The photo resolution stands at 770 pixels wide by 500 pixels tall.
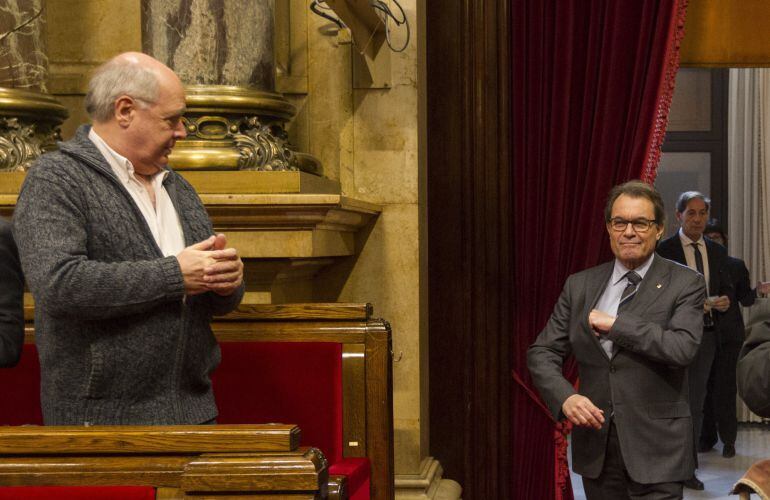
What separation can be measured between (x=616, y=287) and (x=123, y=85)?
1.89m

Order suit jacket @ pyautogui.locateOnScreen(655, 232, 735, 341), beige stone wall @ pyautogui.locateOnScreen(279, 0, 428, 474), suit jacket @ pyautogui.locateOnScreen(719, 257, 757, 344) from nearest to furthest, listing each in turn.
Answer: beige stone wall @ pyautogui.locateOnScreen(279, 0, 428, 474)
suit jacket @ pyautogui.locateOnScreen(655, 232, 735, 341)
suit jacket @ pyautogui.locateOnScreen(719, 257, 757, 344)

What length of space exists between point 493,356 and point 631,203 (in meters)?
1.33

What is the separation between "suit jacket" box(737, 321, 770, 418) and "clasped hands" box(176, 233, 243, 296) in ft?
3.69

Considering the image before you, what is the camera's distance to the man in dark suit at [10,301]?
2461 mm

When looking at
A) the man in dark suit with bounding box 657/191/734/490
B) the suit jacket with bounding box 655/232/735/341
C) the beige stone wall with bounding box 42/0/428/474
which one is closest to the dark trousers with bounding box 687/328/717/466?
the man in dark suit with bounding box 657/191/734/490

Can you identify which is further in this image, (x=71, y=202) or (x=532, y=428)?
(x=532, y=428)

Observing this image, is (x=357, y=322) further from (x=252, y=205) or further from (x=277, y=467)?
(x=277, y=467)

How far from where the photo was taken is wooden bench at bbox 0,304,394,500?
3.15 meters

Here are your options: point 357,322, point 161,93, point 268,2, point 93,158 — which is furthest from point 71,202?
point 268,2

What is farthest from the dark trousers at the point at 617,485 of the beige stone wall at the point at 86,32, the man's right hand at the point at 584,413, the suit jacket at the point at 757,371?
the beige stone wall at the point at 86,32

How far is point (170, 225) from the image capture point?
2.54 meters

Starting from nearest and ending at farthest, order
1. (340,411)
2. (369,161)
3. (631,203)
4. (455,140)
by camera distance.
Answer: (340,411) < (631,203) < (369,161) < (455,140)

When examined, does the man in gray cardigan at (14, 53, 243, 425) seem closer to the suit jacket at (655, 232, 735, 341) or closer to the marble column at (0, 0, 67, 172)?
the marble column at (0, 0, 67, 172)

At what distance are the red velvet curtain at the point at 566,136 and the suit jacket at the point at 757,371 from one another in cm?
260
